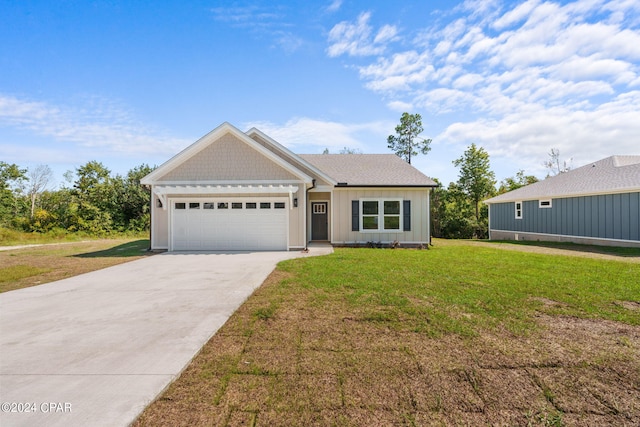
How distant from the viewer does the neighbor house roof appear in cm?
1393

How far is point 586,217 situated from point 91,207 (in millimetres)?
31085

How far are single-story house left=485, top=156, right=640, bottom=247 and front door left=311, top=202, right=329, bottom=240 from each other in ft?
42.8

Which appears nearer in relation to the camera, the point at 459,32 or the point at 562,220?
the point at 459,32

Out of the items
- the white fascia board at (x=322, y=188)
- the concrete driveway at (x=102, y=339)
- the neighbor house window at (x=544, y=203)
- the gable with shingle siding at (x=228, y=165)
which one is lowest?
the concrete driveway at (x=102, y=339)

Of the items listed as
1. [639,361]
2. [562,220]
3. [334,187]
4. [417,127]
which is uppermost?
[417,127]

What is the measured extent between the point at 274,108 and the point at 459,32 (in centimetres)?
961

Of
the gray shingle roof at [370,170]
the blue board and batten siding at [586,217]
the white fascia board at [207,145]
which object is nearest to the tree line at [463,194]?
the blue board and batten siding at [586,217]

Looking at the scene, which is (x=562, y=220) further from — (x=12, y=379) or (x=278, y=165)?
(x=12, y=379)

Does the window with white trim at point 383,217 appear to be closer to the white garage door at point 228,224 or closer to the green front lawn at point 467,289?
the white garage door at point 228,224

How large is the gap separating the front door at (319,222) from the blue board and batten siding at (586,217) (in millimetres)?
13100

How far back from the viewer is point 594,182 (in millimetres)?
15672

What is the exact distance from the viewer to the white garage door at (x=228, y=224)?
1273 cm

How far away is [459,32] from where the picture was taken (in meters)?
10.3

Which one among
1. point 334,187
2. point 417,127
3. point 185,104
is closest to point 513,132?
point 417,127
